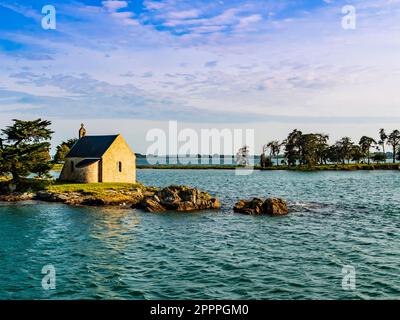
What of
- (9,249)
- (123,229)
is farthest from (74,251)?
(123,229)

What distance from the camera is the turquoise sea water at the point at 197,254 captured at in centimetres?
2009

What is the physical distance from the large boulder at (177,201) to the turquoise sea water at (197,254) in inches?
114

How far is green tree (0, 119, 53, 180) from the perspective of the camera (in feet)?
195

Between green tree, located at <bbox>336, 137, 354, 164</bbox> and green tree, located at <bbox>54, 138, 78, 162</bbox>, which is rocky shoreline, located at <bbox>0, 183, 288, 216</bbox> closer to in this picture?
green tree, located at <bbox>54, 138, 78, 162</bbox>

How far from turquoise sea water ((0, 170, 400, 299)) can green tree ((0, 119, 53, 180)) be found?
47.5ft

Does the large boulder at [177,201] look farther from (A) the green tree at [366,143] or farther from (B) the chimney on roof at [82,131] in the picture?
(A) the green tree at [366,143]

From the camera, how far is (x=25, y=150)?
61.0 m

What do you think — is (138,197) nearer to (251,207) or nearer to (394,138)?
(251,207)

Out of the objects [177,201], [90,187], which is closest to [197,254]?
[177,201]

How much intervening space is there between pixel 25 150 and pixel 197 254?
145 ft

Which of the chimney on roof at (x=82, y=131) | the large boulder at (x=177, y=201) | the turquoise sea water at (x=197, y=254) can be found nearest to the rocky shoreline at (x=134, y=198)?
the large boulder at (x=177, y=201)

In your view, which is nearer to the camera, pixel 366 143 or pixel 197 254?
pixel 197 254
